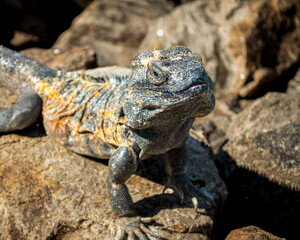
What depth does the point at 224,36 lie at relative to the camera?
32.2 ft

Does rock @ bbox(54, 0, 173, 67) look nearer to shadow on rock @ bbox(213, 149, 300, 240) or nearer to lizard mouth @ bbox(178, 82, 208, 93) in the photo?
shadow on rock @ bbox(213, 149, 300, 240)

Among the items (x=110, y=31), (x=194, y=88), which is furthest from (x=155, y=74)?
(x=110, y=31)

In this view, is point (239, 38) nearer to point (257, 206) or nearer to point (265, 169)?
point (265, 169)

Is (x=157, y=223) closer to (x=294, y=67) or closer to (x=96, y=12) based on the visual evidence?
(x=294, y=67)

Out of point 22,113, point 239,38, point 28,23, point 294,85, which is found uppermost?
point 22,113

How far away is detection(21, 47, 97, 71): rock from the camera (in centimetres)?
726

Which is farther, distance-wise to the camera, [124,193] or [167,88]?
[124,193]

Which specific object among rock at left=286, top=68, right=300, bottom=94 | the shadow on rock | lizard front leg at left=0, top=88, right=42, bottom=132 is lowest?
rock at left=286, top=68, right=300, bottom=94

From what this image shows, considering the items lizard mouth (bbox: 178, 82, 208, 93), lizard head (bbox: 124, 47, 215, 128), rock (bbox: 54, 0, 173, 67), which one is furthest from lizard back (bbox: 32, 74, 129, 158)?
rock (bbox: 54, 0, 173, 67)

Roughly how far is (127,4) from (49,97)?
306 inches

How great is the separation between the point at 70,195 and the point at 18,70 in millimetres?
2303

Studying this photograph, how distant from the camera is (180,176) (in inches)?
206

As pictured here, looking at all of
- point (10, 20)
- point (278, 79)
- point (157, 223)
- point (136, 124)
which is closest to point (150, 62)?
point (136, 124)

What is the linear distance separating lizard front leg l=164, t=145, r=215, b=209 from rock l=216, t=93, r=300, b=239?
1014mm
